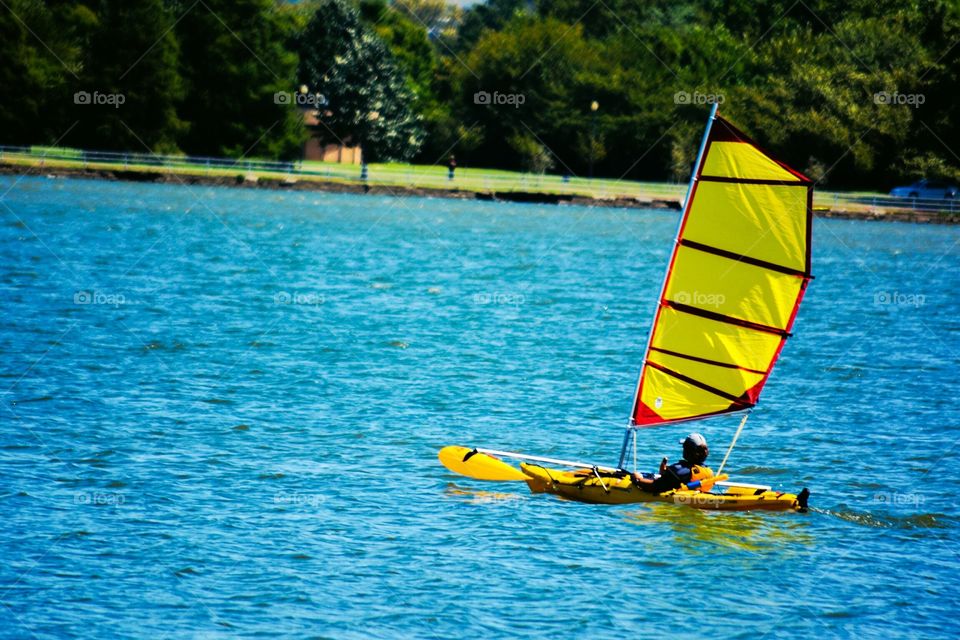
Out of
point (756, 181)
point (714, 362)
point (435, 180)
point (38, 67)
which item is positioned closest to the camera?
point (756, 181)

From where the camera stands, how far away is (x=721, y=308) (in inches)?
811

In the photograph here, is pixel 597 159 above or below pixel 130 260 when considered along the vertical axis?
above

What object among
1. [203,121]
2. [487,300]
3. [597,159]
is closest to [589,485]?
[487,300]

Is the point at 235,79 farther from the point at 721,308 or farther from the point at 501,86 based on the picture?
the point at 721,308

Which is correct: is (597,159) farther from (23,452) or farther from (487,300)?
(23,452)

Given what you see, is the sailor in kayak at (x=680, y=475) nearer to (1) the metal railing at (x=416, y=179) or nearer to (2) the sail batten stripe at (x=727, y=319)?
(2) the sail batten stripe at (x=727, y=319)

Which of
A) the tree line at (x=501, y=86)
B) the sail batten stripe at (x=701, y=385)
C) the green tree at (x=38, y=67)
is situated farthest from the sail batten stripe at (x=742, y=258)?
the green tree at (x=38, y=67)

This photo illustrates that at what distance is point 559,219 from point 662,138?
19.6m

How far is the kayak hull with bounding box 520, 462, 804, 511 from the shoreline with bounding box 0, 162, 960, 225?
2833 inches

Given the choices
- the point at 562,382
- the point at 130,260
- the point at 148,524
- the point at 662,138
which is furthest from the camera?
the point at 662,138

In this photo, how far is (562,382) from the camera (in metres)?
32.6

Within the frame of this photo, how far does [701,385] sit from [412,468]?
537cm

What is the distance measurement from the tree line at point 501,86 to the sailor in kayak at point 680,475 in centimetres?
7908

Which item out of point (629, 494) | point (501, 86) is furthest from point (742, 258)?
point (501, 86)
